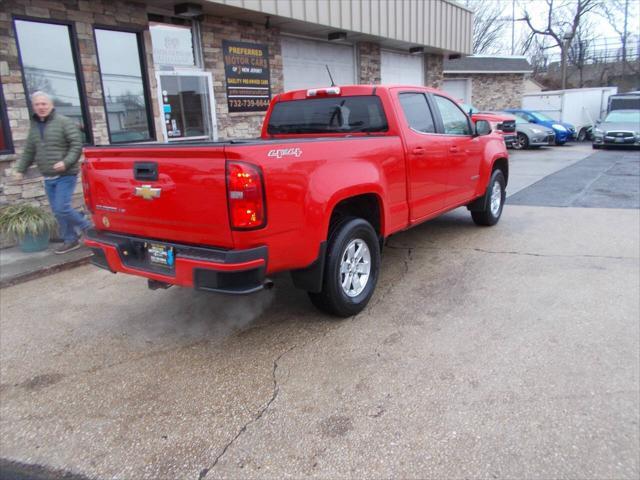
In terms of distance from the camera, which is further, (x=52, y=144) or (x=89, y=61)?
(x=89, y=61)

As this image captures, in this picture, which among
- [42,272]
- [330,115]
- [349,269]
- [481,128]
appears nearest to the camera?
[349,269]

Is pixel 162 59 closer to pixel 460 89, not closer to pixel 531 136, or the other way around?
pixel 531 136

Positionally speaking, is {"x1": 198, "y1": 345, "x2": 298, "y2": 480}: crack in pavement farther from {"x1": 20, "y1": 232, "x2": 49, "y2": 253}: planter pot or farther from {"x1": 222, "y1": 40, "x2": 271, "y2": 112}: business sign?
{"x1": 222, "y1": 40, "x2": 271, "y2": 112}: business sign

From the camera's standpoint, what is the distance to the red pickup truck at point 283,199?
3170 mm

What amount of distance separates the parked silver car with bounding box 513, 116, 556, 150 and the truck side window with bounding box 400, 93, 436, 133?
1555cm

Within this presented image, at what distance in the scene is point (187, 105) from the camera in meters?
8.87

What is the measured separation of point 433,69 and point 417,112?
1165 cm

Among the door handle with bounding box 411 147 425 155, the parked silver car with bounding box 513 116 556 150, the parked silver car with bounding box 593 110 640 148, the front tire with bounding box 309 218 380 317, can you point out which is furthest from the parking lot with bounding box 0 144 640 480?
the parked silver car with bounding box 593 110 640 148

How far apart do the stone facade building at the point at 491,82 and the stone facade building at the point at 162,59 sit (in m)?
15.5

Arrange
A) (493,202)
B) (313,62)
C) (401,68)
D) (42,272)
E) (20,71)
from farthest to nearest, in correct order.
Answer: (401,68) < (313,62) < (493,202) < (20,71) < (42,272)

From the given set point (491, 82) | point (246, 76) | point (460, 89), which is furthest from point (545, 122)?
point (246, 76)

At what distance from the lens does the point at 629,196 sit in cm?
935

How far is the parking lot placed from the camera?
2.58m

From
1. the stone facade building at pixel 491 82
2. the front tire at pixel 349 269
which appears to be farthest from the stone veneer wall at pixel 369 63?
the stone facade building at pixel 491 82
